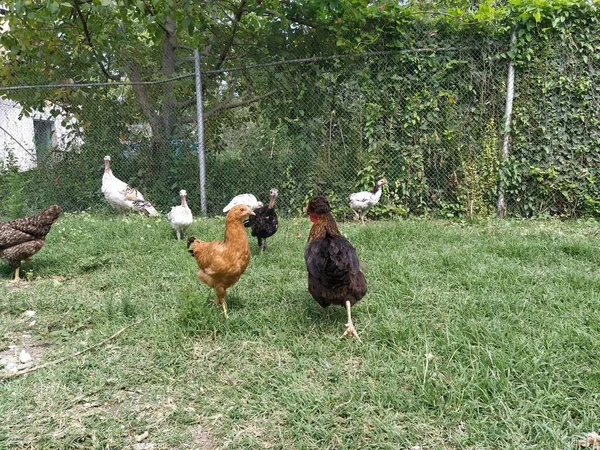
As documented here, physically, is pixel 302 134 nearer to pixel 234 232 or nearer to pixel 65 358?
pixel 234 232

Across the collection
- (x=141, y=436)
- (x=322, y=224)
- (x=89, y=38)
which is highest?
(x=89, y=38)

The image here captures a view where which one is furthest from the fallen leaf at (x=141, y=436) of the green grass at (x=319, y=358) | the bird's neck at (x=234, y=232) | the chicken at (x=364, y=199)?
the chicken at (x=364, y=199)

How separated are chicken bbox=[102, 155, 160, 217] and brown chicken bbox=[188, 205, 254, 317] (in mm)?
4267

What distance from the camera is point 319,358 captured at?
283cm

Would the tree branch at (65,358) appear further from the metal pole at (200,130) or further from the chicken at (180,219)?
the metal pole at (200,130)

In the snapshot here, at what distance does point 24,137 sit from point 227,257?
26.0 ft

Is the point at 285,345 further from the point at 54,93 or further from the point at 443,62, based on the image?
the point at 54,93

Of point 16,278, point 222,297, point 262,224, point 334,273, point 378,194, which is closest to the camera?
point 334,273

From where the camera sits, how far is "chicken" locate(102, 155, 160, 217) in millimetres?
7395

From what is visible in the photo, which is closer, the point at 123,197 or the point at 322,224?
the point at 322,224

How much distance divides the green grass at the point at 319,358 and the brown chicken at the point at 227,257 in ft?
0.76

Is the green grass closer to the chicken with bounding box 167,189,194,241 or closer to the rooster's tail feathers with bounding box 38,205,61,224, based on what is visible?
the rooster's tail feathers with bounding box 38,205,61,224

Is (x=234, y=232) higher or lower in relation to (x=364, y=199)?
higher

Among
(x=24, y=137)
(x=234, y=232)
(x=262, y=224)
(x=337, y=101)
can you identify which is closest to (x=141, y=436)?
(x=234, y=232)
